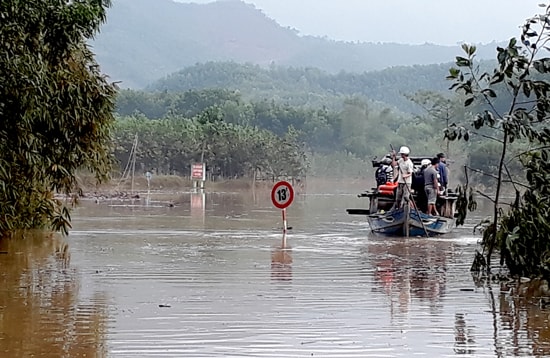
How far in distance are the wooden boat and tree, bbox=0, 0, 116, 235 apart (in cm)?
765

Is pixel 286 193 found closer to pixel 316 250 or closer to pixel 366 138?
pixel 316 250

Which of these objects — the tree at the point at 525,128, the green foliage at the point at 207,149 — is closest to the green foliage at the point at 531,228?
the tree at the point at 525,128

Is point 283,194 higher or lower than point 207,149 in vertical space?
lower

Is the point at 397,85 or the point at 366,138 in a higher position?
the point at 397,85

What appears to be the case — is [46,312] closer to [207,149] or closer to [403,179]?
[403,179]

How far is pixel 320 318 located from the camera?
9.85m

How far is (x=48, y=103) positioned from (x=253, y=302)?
5213 millimetres

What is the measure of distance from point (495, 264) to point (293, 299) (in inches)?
213

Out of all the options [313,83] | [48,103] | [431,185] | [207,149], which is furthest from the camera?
[313,83]

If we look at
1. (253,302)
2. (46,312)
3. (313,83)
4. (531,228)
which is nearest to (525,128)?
(531,228)

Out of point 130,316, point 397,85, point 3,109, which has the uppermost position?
point 397,85

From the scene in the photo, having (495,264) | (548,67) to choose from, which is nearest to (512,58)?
(548,67)

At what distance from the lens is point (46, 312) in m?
9.93

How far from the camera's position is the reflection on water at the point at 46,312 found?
320 inches
